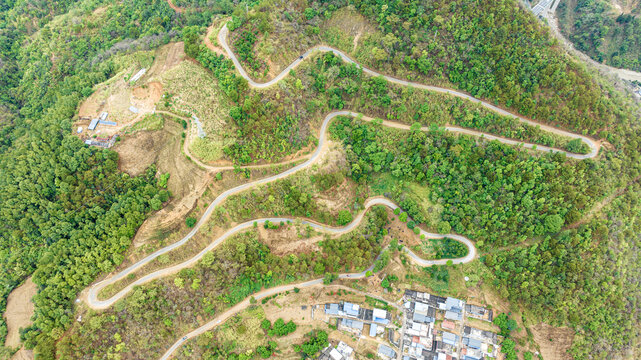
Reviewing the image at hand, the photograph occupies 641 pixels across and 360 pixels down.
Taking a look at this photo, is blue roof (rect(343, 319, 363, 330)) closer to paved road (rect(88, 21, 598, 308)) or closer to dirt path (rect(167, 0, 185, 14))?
paved road (rect(88, 21, 598, 308))

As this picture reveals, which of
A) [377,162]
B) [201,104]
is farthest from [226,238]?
[377,162]

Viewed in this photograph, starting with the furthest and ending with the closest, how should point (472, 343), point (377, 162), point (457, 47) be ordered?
point (457, 47) → point (377, 162) → point (472, 343)

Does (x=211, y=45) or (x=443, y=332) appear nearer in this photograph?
(x=443, y=332)

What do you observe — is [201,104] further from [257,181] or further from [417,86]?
[417,86]

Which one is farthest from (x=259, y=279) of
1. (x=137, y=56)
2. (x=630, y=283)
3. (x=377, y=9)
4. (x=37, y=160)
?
(x=630, y=283)

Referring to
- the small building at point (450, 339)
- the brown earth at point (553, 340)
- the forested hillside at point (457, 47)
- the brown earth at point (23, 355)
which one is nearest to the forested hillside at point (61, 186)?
the brown earth at point (23, 355)
